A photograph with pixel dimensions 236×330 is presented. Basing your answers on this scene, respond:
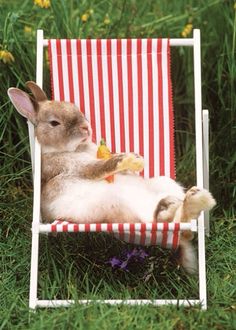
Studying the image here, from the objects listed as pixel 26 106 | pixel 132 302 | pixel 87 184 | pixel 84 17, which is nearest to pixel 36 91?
pixel 26 106

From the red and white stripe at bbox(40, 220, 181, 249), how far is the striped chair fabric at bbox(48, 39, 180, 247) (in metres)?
0.46

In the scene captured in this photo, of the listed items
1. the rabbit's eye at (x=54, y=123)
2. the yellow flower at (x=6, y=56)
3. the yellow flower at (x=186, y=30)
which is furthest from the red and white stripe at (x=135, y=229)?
the yellow flower at (x=186, y=30)

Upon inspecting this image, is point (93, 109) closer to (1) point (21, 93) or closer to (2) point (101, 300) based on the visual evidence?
(1) point (21, 93)

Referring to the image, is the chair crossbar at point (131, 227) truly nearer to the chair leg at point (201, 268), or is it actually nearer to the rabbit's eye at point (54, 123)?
the chair leg at point (201, 268)

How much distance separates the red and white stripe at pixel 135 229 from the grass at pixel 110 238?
0.93 feet

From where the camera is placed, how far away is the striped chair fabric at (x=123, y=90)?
4664mm

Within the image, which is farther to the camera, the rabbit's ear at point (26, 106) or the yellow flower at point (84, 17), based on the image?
the yellow flower at point (84, 17)

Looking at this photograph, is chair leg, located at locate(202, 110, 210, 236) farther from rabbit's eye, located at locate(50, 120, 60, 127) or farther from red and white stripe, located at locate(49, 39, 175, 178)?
rabbit's eye, located at locate(50, 120, 60, 127)

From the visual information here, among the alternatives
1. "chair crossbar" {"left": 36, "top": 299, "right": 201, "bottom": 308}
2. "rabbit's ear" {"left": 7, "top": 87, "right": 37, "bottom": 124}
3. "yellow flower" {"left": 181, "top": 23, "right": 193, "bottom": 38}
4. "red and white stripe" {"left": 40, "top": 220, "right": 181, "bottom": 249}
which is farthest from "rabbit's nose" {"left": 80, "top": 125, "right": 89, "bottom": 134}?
"yellow flower" {"left": 181, "top": 23, "right": 193, "bottom": 38}

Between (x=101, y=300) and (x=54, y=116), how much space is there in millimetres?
1005

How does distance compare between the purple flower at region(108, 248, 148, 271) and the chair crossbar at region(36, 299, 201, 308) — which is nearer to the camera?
the chair crossbar at region(36, 299, 201, 308)

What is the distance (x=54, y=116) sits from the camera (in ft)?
15.0

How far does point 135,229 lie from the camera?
416 centimetres

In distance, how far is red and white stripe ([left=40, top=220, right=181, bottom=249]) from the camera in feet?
13.6
